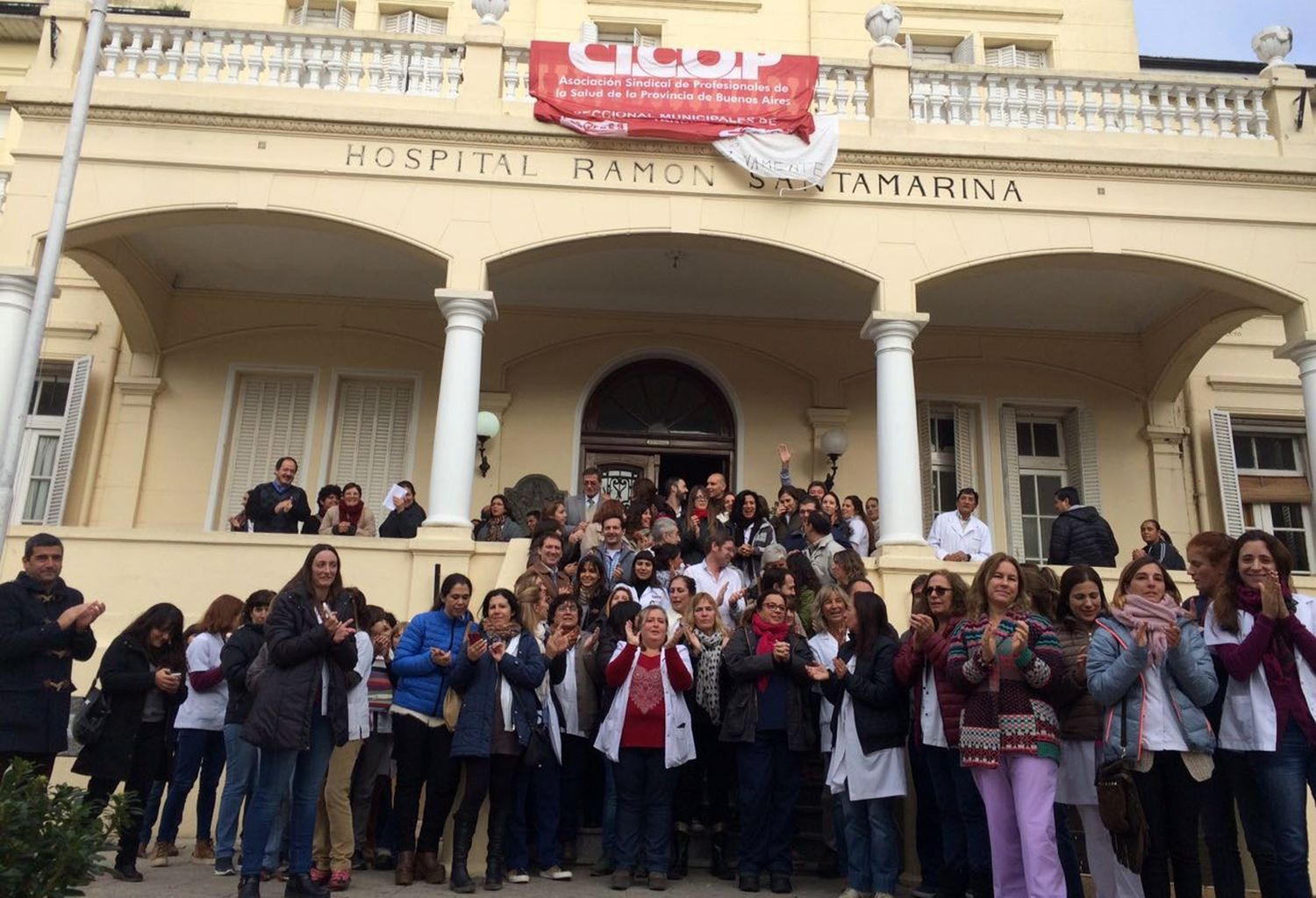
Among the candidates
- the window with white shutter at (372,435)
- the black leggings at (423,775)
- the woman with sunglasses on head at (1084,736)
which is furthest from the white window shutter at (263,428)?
→ the woman with sunglasses on head at (1084,736)

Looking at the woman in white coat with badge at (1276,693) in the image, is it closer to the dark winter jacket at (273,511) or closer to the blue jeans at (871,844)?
the blue jeans at (871,844)

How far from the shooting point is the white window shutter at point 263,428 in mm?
12352

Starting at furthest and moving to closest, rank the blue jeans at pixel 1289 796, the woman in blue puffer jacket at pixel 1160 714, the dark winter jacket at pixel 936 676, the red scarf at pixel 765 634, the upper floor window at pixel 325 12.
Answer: the upper floor window at pixel 325 12, the red scarf at pixel 765 634, the dark winter jacket at pixel 936 676, the woman in blue puffer jacket at pixel 1160 714, the blue jeans at pixel 1289 796

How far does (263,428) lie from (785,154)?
6.98 meters

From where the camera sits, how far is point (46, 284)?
7543 mm

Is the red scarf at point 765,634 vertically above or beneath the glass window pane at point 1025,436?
beneath

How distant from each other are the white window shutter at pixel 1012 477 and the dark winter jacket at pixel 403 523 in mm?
7157

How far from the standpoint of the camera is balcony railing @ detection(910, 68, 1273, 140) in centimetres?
1078

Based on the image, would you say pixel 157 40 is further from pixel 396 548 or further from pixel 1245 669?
pixel 1245 669

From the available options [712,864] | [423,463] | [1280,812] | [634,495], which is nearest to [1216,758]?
[1280,812]

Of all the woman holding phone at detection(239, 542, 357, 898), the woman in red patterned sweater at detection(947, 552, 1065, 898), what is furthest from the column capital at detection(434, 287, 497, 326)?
the woman in red patterned sweater at detection(947, 552, 1065, 898)

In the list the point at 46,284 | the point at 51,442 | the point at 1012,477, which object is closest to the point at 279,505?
the point at 46,284

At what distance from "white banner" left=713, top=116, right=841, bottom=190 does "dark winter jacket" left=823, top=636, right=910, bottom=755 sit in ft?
18.4

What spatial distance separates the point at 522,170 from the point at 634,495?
339 cm
